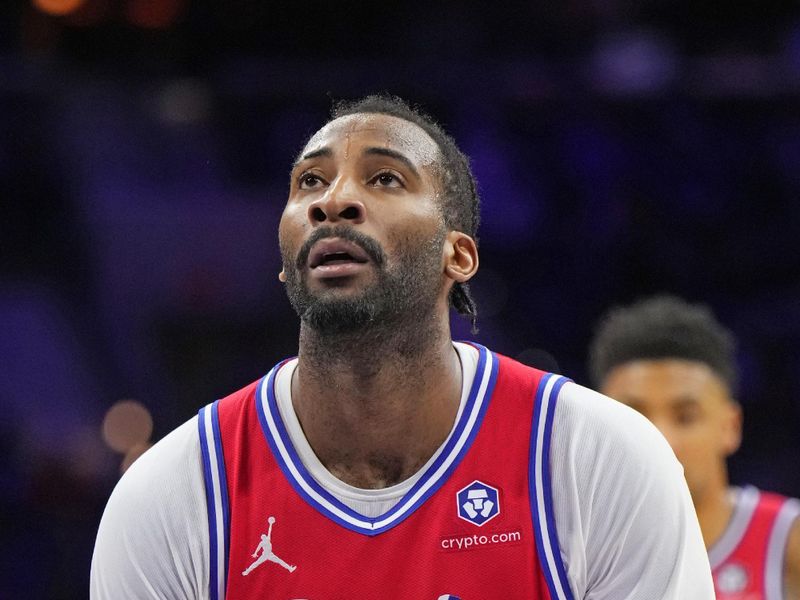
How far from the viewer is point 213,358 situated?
6266 millimetres

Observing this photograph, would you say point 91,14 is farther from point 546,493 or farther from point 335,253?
point 546,493

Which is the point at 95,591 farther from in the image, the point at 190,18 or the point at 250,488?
the point at 190,18

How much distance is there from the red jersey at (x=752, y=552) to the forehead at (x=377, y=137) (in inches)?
65.9

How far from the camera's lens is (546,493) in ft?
6.89

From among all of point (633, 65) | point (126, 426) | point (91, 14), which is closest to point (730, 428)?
point (126, 426)

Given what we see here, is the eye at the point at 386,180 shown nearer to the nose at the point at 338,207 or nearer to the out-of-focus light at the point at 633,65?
the nose at the point at 338,207

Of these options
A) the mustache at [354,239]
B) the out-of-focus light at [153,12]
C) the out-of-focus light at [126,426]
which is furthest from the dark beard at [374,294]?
the out-of-focus light at [153,12]

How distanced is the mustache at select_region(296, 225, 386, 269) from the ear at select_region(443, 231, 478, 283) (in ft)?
0.76

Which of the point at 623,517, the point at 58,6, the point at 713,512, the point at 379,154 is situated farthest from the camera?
the point at 58,6

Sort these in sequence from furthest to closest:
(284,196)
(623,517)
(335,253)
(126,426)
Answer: (284,196) → (126,426) → (335,253) → (623,517)

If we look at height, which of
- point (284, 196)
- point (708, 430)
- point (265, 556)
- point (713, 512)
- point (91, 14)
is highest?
point (91, 14)

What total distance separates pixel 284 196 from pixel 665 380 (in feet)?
12.0

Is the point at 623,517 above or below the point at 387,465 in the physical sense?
below

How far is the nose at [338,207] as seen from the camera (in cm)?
216
